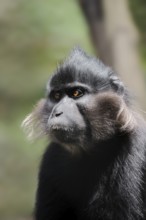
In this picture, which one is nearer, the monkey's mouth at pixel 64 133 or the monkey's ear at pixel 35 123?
the monkey's mouth at pixel 64 133

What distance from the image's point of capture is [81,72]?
5469 millimetres

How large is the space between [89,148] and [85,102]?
1.18ft

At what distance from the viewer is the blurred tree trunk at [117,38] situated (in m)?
8.26

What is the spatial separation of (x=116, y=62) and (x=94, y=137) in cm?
304

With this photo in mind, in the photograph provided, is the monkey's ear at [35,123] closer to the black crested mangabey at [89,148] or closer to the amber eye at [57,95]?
the black crested mangabey at [89,148]

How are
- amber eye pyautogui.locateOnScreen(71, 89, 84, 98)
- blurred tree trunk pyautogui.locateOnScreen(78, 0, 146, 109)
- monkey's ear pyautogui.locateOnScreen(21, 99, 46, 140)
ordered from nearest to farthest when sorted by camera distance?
1. amber eye pyautogui.locateOnScreen(71, 89, 84, 98)
2. monkey's ear pyautogui.locateOnScreen(21, 99, 46, 140)
3. blurred tree trunk pyautogui.locateOnScreen(78, 0, 146, 109)

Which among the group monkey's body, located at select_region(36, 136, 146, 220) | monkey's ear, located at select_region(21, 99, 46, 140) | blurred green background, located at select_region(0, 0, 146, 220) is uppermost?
blurred green background, located at select_region(0, 0, 146, 220)

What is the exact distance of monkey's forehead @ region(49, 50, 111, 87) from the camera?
17.9ft

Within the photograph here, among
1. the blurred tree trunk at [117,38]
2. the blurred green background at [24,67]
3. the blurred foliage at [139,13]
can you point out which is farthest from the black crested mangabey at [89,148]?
the blurred green background at [24,67]

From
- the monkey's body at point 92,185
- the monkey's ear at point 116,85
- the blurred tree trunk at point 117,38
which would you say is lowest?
the monkey's body at point 92,185

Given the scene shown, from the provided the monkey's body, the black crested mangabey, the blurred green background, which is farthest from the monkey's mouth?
the blurred green background

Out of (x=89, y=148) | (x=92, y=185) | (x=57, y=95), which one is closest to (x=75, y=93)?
(x=57, y=95)

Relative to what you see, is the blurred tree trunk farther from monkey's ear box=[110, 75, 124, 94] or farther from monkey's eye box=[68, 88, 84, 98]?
monkey's eye box=[68, 88, 84, 98]

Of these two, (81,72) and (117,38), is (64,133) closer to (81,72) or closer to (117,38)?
(81,72)
